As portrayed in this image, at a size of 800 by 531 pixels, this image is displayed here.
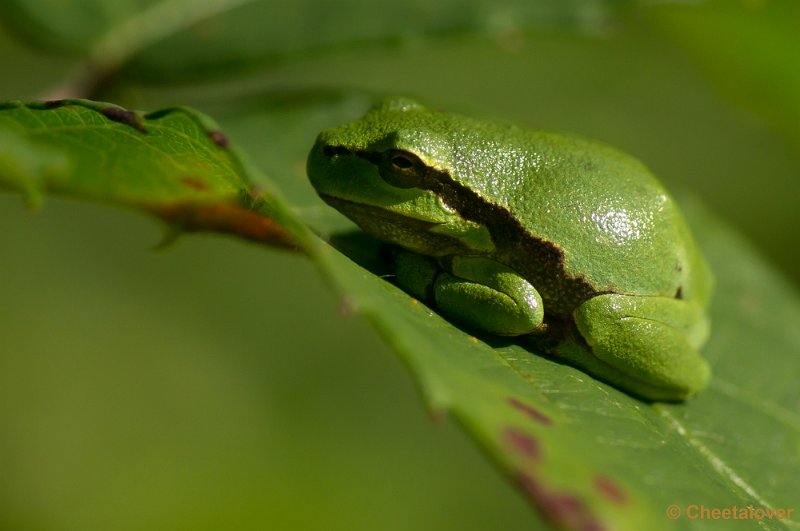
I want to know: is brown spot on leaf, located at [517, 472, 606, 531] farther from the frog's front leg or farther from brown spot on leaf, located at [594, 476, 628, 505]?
the frog's front leg

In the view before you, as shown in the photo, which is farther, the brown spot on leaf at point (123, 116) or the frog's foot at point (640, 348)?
the frog's foot at point (640, 348)

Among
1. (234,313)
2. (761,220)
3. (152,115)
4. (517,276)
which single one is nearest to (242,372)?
(234,313)

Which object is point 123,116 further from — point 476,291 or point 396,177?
point 476,291

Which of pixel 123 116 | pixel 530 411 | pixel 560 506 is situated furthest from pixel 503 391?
pixel 123 116

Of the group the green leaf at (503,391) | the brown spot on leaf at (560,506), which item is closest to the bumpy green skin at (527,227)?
the green leaf at (503,391)

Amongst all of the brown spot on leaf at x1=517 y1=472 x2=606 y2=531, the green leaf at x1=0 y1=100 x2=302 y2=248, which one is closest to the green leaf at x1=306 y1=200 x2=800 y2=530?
the brown spot on leaf at x1=517 y1=472 x2=606 y2=531

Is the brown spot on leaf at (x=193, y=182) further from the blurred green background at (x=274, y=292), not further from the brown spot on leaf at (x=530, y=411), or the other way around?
the blurred green background at (x=274, y=292)
